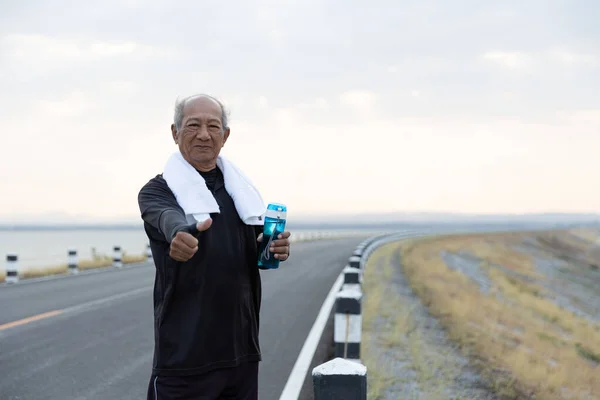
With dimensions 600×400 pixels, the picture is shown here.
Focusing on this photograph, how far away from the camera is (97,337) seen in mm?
8609

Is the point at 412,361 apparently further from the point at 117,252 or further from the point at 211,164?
the point at 117,252

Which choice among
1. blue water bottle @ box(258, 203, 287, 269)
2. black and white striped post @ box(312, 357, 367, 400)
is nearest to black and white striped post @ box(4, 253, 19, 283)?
blue water bottle @ box(258, 203, 287, 269)

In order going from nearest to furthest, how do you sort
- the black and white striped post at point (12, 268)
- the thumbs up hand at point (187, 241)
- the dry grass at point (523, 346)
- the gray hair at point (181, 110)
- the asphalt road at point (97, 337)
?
the thumbs up hand at point (187, 241) < the gray hair at point (181, 110) < the asphalt road at point (97, 337) < the dry grass at point (523, 346) < the black and white striped post at point (12, 268)

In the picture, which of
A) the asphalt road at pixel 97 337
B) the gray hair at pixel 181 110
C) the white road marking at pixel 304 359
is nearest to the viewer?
the gray hair at pixel 181 110

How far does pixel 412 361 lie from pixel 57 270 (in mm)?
14829

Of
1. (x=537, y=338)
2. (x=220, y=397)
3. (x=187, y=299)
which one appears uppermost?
(x=187, y=299)

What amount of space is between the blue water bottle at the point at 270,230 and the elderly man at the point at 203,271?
27 millimetres

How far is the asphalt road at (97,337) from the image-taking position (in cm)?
628

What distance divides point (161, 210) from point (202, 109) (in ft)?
1.72

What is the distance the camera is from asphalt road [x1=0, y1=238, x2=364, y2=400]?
628cm

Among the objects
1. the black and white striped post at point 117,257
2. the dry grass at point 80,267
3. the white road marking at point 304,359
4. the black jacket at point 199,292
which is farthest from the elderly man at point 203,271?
the black and white striped post at point 117,257

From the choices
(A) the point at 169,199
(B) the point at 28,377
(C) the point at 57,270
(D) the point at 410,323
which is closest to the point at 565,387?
(D) the point at 410,323

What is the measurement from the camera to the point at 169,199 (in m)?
2.69

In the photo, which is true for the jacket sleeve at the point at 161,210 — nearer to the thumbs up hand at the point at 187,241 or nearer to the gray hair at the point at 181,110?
the thumbs up hand at the point at 187,241
